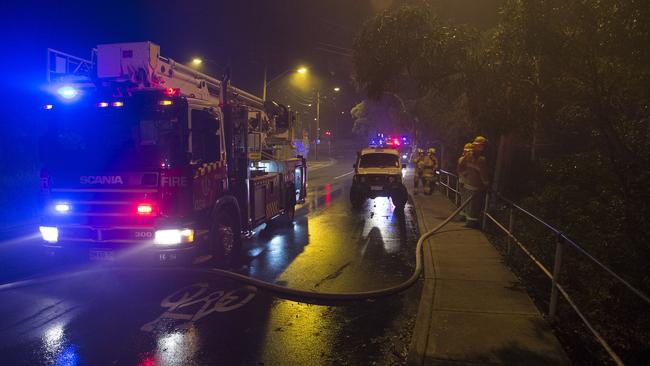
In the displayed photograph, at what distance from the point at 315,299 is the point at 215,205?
231 centimetres

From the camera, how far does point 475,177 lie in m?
10.3

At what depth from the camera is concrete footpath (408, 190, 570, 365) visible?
422 cm

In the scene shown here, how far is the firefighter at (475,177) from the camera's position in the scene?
33.5ft

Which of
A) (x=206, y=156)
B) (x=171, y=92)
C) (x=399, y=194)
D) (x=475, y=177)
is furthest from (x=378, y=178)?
(x=171, y=92)

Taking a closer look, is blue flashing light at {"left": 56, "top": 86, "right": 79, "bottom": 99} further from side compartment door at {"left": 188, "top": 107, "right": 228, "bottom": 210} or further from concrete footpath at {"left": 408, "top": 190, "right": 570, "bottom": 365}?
concrete footpath at {"left": 408, "top": 190, "right": 570, "bottom": 365}

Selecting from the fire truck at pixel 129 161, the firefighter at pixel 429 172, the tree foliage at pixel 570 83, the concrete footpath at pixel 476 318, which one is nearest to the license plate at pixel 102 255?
the fire truck at pixel 129 161

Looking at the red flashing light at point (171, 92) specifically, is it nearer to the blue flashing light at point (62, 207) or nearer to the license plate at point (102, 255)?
the blue flashing light at point (62, 207)

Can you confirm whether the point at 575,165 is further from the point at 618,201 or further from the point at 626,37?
the point at 626,37

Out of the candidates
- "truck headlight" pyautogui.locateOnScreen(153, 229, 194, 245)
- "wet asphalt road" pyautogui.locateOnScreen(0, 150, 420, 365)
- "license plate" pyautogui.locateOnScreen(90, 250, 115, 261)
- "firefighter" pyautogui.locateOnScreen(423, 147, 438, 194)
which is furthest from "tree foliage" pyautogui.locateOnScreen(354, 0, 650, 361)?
"firefighter" pyautogui.locateOnScreen(423, 147, 438, 194)

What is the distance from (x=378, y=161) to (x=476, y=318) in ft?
35.6

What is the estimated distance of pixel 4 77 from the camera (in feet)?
60.7

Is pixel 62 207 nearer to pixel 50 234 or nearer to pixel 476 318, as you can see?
pixel 50 234

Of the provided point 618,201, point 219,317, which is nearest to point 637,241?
point 618,201

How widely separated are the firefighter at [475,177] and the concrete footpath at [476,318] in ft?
7.20
